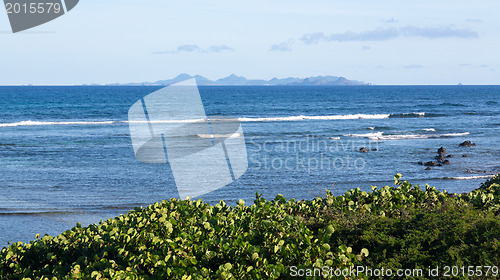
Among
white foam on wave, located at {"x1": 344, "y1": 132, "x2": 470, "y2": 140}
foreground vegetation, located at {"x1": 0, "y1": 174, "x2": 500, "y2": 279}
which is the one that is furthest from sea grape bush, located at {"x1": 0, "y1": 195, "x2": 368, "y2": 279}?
white foam on wave, located at {"x1": 344, "y1": 132, "x2": 470, "y2": 140}

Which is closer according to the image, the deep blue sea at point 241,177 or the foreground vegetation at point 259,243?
the foreground vegetation at point 259,243

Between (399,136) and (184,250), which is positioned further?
(399,136)

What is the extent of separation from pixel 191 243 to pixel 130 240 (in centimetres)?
61

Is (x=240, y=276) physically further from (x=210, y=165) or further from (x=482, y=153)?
(x=482, y=153)

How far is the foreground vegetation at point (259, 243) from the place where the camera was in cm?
402

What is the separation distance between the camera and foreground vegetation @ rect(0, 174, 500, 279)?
4020mm

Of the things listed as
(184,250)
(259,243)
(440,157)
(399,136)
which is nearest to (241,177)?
(440,157)

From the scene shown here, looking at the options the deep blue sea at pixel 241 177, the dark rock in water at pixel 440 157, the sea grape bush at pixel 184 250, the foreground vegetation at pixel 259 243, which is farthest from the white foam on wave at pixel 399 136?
the sea grape bush at pixel 184 250

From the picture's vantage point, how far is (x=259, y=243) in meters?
4.52

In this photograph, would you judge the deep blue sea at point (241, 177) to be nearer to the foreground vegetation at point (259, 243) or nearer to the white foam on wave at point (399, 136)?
the white foam on wave at point (399, 136)

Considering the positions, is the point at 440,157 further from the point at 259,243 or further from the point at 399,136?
the point at 259,243

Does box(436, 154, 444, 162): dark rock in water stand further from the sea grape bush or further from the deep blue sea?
the sea grape bush

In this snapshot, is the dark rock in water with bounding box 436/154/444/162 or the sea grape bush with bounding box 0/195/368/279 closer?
the sea grape bush with bounding box 0/195/368/279

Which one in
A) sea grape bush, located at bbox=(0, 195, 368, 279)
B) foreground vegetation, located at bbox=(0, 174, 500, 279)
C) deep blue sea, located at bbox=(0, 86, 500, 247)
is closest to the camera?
sea grape bush, located at bbox=(0, 195, 368, 279)
